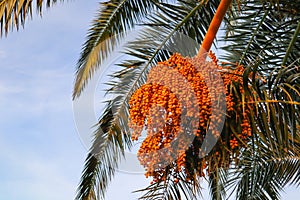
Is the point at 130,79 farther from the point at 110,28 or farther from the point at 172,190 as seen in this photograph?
the point at 172,190

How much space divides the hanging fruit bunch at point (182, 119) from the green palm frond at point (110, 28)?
300cm

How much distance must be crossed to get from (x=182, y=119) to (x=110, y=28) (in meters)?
3.27

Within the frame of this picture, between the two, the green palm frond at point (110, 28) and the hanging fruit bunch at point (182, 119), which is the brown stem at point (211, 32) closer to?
the hanging fruit bunch at point (182, 119)

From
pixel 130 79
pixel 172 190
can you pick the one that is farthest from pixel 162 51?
pixel 172 190

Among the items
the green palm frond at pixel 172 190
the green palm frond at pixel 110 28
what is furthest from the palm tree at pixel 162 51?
the green palm frond at pixel 172 190

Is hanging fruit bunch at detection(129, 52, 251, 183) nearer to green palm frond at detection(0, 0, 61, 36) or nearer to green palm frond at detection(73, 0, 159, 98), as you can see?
green palm frond at detection(0, 0, 61, 36)

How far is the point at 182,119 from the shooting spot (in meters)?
2.49

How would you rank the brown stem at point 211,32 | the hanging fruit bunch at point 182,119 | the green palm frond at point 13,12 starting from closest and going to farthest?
the hanging fruit bunch at point 182,119, the brown stem at point 211,32, the green palm frond at point 13,12

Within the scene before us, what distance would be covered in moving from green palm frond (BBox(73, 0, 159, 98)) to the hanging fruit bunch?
9.83 ft

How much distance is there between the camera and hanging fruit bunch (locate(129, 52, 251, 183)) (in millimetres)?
2475

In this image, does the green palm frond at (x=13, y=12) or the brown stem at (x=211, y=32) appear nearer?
the brown stem at (x=211, y=32)

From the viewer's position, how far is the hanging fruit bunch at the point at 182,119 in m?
2.47

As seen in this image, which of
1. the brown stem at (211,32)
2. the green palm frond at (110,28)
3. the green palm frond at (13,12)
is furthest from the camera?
the green palm frond at (110,28)

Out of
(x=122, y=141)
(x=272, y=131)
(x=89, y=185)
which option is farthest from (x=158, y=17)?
(x=272, y=131)
